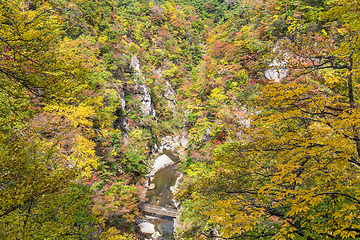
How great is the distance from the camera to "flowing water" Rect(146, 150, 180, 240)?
1330 centimetres

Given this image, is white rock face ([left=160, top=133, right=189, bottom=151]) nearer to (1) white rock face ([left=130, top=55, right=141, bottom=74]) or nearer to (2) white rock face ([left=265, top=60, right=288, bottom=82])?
(1) white rock face ([left=130, top=55, right=141, bottom=74])

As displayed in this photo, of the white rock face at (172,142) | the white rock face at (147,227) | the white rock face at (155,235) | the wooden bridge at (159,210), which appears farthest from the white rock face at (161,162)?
the white rock face at (155,235)

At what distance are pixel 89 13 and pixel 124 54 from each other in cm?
463

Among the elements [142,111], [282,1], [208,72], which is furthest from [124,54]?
[282,1]

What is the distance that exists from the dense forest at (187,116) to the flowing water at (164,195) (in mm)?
1702

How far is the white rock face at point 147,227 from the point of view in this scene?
42.0 ft

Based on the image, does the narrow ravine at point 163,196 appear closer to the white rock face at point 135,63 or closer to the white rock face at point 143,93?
the white rock face at point 143,93

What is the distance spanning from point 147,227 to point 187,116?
11.3 metres

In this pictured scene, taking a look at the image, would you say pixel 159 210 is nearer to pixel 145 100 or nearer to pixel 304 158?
pixel 145 100

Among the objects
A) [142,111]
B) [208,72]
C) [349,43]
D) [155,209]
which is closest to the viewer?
[349,43]

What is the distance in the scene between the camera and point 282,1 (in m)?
12.8

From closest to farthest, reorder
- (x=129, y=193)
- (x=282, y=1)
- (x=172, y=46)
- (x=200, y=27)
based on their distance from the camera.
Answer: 1. (x=129, y=193)
2. (x=282, y=1)
3. (x=172, y=46)
4. (x=200, y=27)

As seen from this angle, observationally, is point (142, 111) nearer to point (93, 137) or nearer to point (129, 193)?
point (93, 137)

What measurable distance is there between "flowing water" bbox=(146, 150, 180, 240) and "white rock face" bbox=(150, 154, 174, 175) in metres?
0.40
